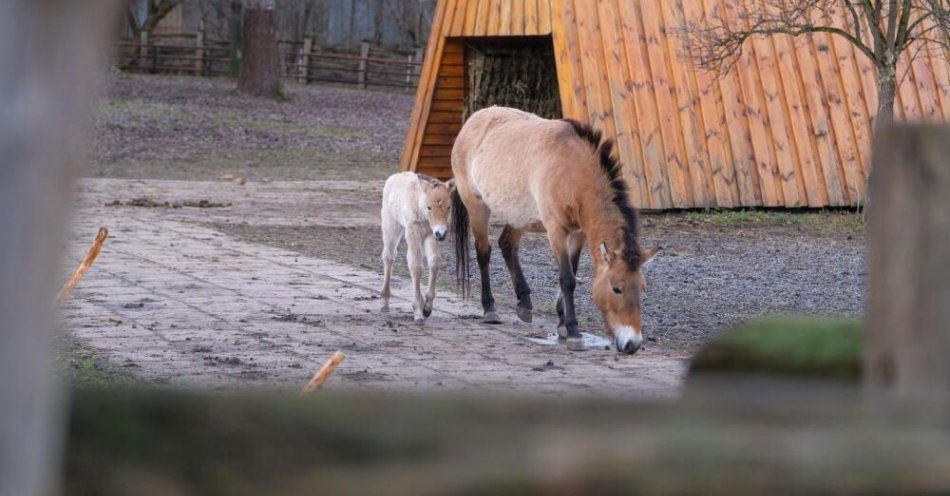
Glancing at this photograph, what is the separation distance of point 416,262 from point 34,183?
25.8 ft

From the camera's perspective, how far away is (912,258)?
1.76 meters

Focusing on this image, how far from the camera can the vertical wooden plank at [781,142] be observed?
15289 mm

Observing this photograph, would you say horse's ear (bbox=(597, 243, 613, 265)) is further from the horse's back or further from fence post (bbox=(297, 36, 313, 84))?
fence post (bbox=(297, 36, 313, 84))

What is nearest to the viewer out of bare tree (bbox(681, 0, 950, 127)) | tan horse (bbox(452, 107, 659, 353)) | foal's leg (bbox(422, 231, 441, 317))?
tan horse (bbox(452, 107, 659, 353))

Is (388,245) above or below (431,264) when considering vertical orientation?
above

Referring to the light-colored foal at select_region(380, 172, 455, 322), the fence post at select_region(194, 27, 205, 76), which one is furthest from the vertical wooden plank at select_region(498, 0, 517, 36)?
the fence post at select_region(194, 27, 205, 76)

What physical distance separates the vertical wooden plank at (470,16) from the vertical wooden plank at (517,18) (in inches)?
19.6

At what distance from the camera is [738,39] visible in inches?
524

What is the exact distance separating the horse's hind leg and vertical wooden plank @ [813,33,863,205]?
7.05 meters

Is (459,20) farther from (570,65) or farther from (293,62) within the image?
(293,62)

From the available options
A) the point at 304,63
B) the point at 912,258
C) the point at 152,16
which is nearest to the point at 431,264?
the point at 912,258

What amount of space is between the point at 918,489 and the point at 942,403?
13 centimetres

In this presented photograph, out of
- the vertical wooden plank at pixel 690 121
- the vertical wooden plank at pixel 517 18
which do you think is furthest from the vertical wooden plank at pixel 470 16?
the vertical wooden plank at pixel 690 121

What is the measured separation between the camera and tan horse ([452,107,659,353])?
7.77 metres
